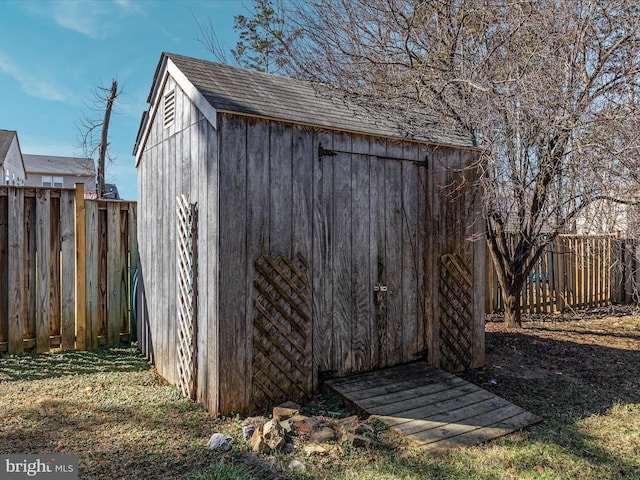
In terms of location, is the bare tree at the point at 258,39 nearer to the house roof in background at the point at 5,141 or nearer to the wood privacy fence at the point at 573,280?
the wood privacy fence at the point at 573,280

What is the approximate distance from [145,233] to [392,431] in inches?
154

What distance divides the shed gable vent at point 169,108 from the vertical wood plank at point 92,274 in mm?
1964

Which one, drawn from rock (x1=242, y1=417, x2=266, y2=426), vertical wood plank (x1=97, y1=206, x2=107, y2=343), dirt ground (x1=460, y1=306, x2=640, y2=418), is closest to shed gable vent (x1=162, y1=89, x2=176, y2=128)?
vertical wood plank (x1=97, y1=206, x2=107, y2=343)

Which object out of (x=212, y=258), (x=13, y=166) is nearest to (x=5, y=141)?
(x=13, y=166)

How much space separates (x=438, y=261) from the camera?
5016mm

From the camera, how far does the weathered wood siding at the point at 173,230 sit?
3705mm

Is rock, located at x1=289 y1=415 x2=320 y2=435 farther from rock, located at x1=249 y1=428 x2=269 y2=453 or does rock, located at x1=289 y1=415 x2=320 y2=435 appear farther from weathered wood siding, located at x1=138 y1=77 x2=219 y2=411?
weathered wood siding, located at x1=138 y1=77 x2=219 y2=411

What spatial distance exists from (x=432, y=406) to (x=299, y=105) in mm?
3154

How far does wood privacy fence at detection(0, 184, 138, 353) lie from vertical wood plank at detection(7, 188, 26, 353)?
0.01m

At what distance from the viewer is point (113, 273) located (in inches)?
238

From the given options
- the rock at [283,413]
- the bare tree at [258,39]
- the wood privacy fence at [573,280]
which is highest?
the bare tree at [258,39]

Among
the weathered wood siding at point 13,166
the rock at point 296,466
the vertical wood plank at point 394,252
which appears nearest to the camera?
the rock at point 296,466

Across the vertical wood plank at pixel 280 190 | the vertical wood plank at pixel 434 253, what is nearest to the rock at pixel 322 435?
the vertical wood plank at pixel 280 190

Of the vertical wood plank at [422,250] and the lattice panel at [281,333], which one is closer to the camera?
the lattice panel at [281,333]
